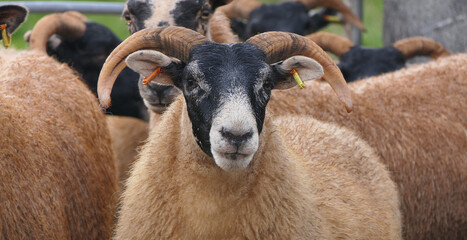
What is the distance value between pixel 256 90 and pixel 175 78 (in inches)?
21.5

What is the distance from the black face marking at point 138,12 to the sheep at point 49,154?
70 centimetres

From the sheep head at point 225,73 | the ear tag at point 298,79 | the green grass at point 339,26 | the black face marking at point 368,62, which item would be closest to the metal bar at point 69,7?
the green grass at point 339,26

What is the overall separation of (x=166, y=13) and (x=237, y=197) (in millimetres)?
2229

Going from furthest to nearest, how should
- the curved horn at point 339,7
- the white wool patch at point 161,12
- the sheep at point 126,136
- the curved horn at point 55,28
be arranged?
1. the curved horn at point 339,7
2. the sheep at point 126,136
3. the curved horn at point 55,28
4. the white wool patch at point 161,12

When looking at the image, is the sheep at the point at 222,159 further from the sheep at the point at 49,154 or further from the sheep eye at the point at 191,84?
the sheep at the point at 49,154

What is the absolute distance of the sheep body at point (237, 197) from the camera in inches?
156

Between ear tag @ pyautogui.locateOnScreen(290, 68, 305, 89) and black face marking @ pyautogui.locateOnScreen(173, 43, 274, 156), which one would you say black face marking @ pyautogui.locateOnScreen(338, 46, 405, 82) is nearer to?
ear tag @ pyautogui.locateOnScreen(290, 68, 305, 89)

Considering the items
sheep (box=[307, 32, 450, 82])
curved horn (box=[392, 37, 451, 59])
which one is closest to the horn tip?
sheep (box=[307, 32, 450, 82])

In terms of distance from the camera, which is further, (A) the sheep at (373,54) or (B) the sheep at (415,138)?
(A) the sheep at (373,54)

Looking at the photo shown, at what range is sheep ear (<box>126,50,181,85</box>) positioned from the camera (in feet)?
12.9

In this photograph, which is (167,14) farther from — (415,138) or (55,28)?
(415,138)

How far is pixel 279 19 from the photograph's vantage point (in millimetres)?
8703

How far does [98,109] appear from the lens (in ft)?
18.7

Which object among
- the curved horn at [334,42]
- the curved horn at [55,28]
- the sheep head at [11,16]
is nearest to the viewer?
the sheep head at [11,16]
